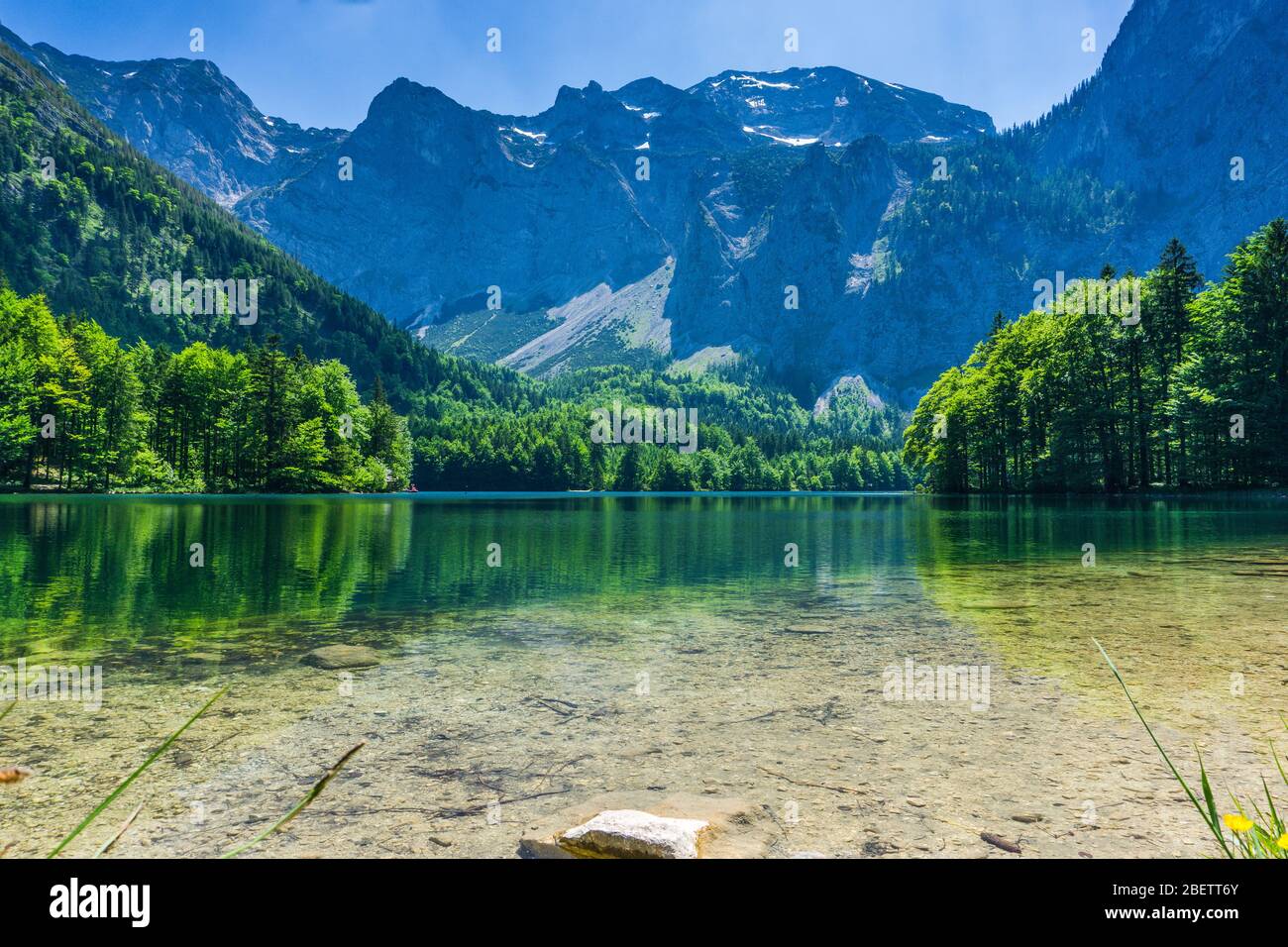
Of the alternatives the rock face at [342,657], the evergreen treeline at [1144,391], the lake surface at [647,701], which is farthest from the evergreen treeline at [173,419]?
the evergreen treeline at [1144,391]

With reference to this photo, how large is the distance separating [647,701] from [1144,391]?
8201 cm

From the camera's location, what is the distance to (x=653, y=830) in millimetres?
5207

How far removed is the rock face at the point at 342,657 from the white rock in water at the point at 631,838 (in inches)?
296

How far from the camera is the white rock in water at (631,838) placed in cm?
501

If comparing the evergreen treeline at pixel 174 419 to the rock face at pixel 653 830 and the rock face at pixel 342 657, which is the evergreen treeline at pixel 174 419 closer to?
the rock face at pixel 342 657

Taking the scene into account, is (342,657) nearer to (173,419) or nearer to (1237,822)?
(1237,822)

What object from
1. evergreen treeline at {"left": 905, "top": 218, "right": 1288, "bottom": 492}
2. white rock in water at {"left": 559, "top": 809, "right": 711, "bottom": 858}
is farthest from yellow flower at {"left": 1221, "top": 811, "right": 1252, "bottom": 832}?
evergreen treeline at {"left": 905, "top": 218, "right": 1288, "bottom": 492}

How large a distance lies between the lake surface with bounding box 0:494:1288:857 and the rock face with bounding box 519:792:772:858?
17 centimetres

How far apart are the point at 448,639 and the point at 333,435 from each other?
349 ft

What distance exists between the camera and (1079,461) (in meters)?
78.2

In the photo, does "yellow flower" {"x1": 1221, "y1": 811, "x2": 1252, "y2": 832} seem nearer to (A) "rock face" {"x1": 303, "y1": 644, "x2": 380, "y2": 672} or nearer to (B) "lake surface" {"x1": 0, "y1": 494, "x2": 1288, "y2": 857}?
(B) "lake surface" {"x1": 0, "y1": 494, "x2": 1288, "y2": 857}

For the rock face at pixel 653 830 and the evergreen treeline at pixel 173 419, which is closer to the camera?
the rock face at pixel 653 830

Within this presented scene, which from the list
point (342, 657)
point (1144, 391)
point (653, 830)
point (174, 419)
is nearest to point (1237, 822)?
point (653, 830)

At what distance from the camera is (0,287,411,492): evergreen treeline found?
83875 millimetres
